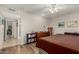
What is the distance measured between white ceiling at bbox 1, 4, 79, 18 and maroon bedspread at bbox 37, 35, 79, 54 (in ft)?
1.35

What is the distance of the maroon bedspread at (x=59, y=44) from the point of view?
121 cm

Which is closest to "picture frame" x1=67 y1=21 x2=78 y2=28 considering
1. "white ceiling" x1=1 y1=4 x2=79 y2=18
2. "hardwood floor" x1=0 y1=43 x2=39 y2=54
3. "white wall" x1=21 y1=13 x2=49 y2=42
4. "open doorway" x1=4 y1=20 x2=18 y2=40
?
"white ceiling" x1=1 y1=4 x2=79 y2=18

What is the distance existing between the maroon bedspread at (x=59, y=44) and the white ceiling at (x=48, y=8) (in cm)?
41

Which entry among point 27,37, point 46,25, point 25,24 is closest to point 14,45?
point 27,37

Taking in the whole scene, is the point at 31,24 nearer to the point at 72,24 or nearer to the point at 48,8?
the point at 48,8

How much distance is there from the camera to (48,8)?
138 cm

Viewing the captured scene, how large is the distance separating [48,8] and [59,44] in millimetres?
608

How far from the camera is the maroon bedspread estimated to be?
47.5 inches

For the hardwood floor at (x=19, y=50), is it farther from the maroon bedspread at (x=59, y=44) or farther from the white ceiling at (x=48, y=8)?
the white ceiling at (x=48, y=8)

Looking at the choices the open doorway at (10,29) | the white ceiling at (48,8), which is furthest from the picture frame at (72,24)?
the open doorway at (10,29)

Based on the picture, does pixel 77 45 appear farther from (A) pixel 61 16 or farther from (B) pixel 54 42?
(A) pixel 61 16

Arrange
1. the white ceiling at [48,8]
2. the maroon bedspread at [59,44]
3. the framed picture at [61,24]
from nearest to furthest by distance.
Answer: the maroon bedspread at [59,44]
the white ceiling at [48,8]
the framed picture at [61,24]

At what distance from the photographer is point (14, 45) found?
1.38 metres
